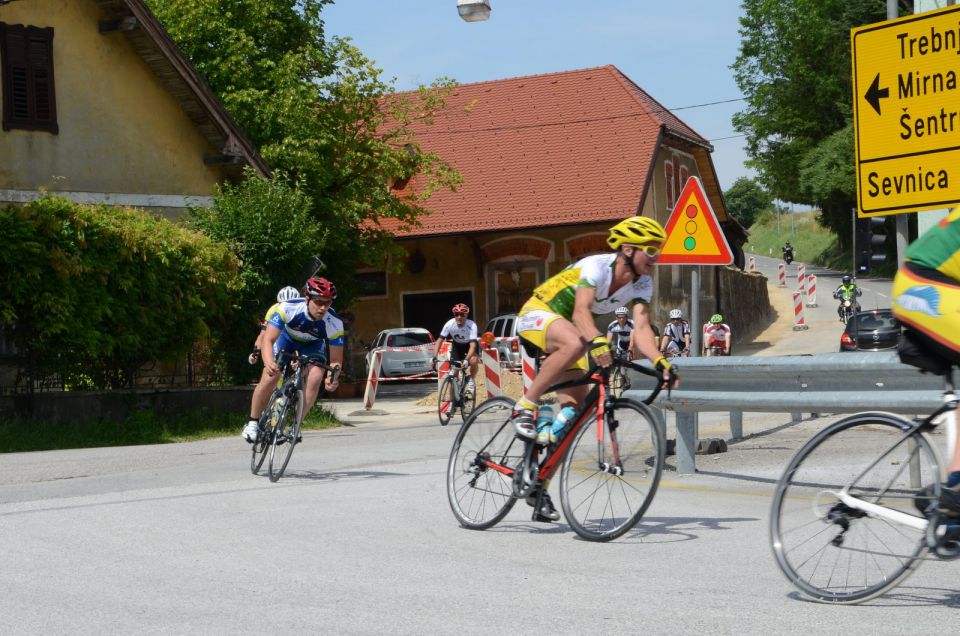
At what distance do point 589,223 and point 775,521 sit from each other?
35211 millimetres

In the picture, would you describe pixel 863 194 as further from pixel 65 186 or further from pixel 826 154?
pixel 826 154

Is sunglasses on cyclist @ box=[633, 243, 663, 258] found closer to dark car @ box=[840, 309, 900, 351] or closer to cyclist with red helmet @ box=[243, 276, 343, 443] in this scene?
cyclist with red helmet @ box=[243, 276, 343, 443]

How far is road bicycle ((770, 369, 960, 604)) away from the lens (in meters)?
5.37

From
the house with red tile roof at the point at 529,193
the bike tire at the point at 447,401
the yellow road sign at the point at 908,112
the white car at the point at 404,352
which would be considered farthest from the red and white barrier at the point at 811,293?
the yellow road sign at the point at 908,112

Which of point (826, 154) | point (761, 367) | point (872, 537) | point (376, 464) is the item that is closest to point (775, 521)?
point (872, 537)

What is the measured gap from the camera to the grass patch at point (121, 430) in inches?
715

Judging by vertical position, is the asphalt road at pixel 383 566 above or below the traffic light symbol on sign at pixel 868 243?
below

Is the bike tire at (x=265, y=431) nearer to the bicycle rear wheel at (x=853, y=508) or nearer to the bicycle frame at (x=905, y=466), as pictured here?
the bicycle rear wheel at (x=853, y=508)

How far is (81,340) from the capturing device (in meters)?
19.2

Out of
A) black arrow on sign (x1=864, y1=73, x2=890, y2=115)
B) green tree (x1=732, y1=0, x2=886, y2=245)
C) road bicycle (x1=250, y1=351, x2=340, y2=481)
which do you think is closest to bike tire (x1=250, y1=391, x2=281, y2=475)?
road bicycle (x1=250, y1=351, x2=340, y2=481)

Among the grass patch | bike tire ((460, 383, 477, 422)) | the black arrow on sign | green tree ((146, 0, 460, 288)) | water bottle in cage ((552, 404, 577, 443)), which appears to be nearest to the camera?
water bottle in cage ((552, 404, 577, 443))

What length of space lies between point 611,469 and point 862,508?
2.06 metres

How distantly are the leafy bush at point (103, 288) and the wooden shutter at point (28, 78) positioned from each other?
4.58m

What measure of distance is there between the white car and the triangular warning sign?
2358 cm
